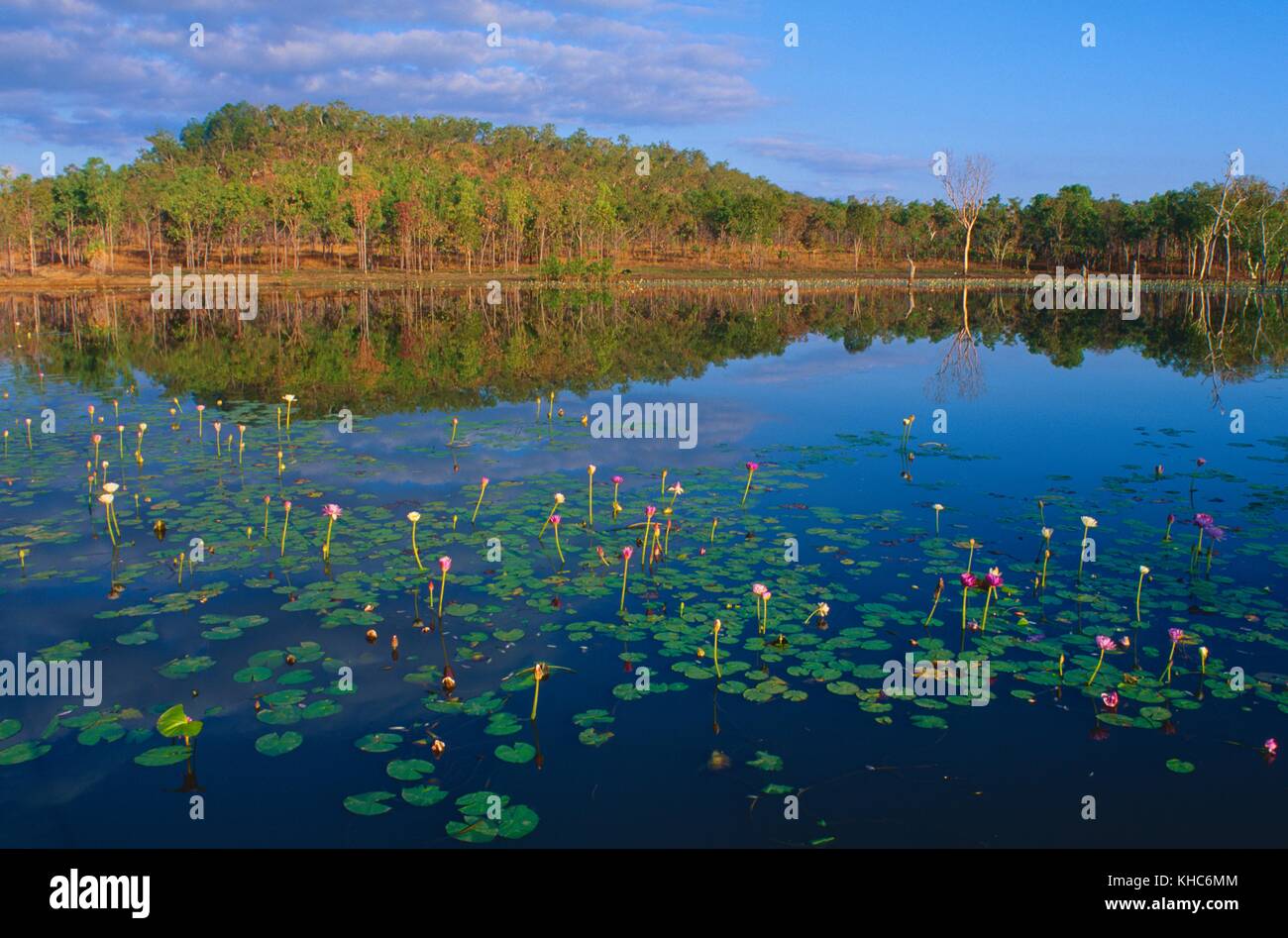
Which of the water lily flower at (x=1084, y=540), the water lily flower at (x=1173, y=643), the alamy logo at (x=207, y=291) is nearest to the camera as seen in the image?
the water lily flower at (x=1173, y=643)

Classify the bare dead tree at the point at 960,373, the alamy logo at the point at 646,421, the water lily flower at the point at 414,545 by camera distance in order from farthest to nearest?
the bare dead tree at the point at 960,373 < the alamy logo at the point at 646,421 < the water lily flower at the point at 414,545

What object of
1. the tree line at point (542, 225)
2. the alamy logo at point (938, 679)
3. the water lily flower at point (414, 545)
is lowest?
the alamy logo at point (938, 679)

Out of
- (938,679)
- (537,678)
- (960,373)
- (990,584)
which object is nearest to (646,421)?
(990,584)

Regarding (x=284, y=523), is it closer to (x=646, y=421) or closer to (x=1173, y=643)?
(x=646, y=421)

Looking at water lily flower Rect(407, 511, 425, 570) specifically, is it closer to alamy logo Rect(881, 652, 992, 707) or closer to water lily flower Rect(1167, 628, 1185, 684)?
alamy logo Rect(881, 652, 992, 707)

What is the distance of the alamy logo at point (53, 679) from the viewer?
5.62 meters

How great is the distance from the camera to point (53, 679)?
5.76m

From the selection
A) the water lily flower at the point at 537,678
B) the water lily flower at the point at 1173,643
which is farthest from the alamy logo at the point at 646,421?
the water lily flower at the point at 1173,643

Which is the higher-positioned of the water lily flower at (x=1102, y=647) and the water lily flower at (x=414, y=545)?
the water lily flower at (x=414, y=545)

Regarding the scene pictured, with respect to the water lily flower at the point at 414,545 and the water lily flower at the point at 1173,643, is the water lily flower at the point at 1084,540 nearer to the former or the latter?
the water lily flower at the point at 1173,643
